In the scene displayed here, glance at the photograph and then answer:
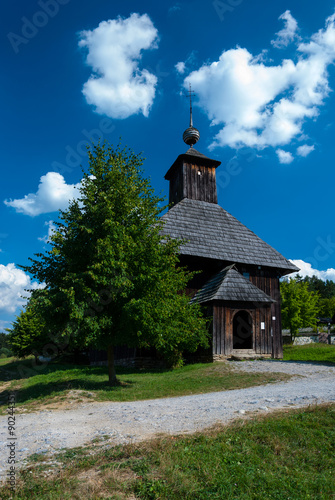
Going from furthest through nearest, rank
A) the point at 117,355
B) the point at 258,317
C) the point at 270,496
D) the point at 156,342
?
the point at 117,355, the point at 258,317, the point at 156,342, the point at 270,496

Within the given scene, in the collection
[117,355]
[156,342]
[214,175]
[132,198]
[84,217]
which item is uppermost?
[214,175]

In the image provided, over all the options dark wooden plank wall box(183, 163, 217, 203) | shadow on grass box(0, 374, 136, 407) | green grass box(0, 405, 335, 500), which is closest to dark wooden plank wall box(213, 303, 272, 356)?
shadow on grass box(0, 374, 136, 407)

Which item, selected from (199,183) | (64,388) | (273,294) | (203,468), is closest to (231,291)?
(273,294)

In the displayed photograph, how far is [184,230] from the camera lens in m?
22.1

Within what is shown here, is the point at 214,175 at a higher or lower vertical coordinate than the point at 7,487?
higher

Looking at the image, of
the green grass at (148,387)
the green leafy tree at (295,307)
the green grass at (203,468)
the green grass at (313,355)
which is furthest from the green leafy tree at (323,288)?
the green grass at (203,468)

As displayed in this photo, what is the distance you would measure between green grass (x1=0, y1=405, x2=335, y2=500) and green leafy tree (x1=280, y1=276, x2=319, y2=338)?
30780mm

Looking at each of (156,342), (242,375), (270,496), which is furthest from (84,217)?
(270,496)

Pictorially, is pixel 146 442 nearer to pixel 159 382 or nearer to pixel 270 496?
pixel 270 496

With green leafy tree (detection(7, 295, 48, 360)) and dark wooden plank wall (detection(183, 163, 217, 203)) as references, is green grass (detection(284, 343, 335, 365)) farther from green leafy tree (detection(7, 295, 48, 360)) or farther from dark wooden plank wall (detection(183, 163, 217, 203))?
green leafy tree (detection(7, 295, 48, 360))

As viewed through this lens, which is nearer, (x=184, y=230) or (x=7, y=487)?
(x=7, y=487)

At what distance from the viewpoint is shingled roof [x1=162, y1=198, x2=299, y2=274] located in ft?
70.7

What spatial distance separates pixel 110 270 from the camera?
11.5 m

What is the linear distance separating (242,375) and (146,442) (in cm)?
836
